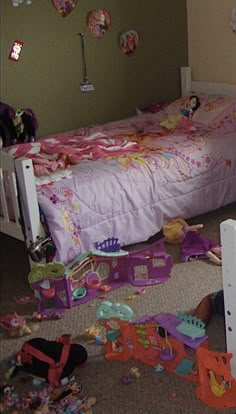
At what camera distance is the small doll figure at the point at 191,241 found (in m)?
1.66

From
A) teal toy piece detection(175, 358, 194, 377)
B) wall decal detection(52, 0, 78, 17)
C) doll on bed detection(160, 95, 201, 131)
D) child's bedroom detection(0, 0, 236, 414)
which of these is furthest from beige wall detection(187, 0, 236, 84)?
teal toy piece detection(175, 358, 194, 377)

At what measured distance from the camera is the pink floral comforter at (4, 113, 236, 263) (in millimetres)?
1540

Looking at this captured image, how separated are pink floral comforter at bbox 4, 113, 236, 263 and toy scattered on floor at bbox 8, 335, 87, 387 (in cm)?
35

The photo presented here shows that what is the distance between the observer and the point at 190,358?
115 centimetres

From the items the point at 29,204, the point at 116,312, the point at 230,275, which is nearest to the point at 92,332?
the point at 116,312

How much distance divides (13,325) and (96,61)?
1.17m

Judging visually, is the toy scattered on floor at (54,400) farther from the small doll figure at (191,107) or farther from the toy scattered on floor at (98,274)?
the small doll figure at (191,107)

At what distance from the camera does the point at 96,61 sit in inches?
77.4

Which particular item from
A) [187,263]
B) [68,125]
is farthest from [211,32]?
[187,263]

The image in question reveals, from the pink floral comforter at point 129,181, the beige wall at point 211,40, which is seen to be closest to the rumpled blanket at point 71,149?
the pink floral comforter at point 129,181

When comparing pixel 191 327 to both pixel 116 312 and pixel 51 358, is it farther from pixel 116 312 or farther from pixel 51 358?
pixel 51 358

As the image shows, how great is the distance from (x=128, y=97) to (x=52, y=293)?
3.39ft

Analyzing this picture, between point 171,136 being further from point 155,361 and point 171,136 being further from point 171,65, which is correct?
point 155,361

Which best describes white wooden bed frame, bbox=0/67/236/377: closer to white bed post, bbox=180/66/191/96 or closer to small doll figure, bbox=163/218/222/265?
small doll figure, bbox=163/218/222/265
